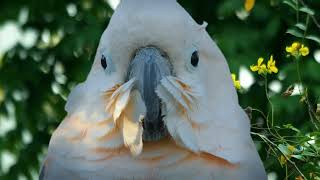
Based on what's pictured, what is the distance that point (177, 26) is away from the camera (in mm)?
1715

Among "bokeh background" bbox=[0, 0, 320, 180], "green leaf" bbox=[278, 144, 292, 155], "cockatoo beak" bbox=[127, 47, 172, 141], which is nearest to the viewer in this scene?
"cockatoo beak" bbox=[127, 47, 172, 141]

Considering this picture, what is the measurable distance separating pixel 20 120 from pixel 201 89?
2.25m

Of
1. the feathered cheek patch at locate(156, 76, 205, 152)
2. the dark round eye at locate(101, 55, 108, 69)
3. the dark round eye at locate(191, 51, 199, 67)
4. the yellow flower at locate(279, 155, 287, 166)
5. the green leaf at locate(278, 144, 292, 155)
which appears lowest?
the yellow flower at locate(279, 155, 287, 166)

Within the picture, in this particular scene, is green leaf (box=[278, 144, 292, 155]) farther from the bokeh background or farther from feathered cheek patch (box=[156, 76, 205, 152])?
the bokeh background

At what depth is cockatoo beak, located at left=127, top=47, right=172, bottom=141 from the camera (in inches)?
65.4

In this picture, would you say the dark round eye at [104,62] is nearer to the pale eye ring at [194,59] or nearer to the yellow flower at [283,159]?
the pale eye ring at [194,59]

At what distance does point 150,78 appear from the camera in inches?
65.3

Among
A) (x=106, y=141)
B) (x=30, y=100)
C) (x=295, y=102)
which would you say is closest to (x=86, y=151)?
(x=106, y=141)

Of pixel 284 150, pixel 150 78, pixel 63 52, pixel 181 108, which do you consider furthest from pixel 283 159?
pixel 63 52

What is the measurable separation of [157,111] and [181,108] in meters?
0.06

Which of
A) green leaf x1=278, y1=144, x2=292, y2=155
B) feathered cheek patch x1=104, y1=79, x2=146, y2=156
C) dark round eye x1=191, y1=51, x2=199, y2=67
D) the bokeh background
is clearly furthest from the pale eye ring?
the bokeh background

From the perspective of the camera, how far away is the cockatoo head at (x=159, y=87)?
168 cm

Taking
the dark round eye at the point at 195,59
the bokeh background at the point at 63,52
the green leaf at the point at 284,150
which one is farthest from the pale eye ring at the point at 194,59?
the bokeh background at the point at 63,52

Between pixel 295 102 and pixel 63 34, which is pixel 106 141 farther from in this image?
pixel 63 34
